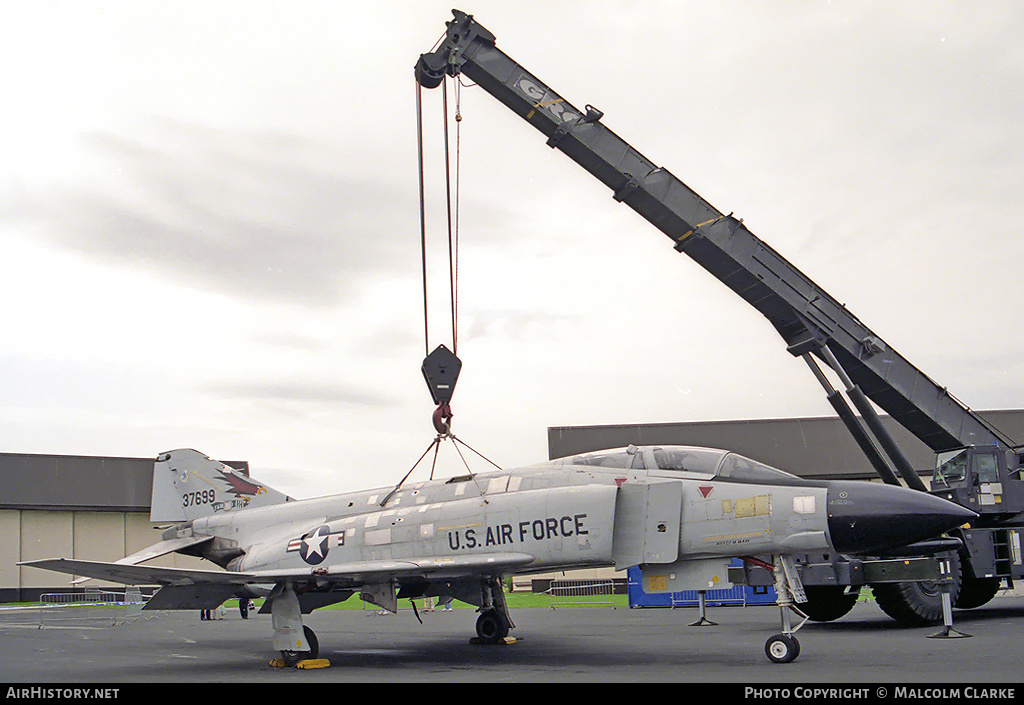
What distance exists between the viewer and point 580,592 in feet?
103

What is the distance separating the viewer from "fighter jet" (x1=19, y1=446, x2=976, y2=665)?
380 inches

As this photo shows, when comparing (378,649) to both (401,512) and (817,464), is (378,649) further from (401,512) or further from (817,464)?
(817,464)

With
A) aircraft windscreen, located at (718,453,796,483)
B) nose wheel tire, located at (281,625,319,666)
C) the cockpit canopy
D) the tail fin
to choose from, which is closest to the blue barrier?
the tail fin

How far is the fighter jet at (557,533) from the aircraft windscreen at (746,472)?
2 centimetres

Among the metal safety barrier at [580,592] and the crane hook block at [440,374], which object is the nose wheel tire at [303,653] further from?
the metal safety barrier at [580,592]

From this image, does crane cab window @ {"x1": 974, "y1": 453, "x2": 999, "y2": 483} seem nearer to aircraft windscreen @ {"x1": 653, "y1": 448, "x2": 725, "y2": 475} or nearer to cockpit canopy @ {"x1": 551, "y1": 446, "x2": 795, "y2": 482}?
cockpit canopy @ {"x1": 551, "y1": 446, "x2": 795, "y2": 482}

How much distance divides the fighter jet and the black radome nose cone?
15mm

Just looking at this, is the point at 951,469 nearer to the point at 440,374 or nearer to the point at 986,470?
the point at 986,470

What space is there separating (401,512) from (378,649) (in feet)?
9.83

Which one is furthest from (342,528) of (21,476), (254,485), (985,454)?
(21,476)

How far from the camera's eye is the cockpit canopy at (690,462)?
10.4 metres

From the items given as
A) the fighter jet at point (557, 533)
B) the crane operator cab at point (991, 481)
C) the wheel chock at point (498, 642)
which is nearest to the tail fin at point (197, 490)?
the fighter jet at point (557, 533)

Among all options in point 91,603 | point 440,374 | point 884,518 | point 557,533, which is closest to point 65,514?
point 91,603

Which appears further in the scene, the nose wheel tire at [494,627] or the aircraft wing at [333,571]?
the nose wheel tire at [494,627]
